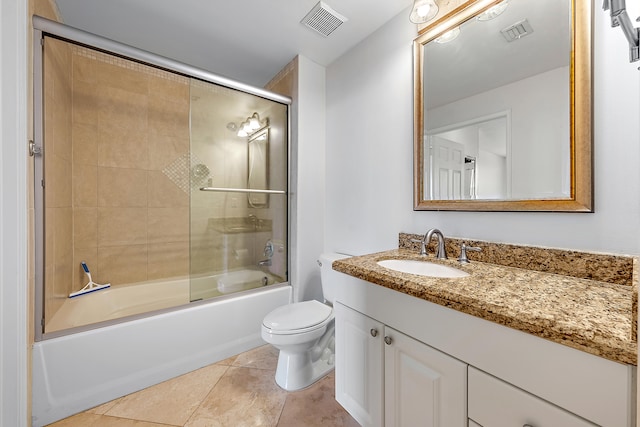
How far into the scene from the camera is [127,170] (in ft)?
6.73

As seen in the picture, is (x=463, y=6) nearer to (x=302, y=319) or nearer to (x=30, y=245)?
(x=302, y=319)

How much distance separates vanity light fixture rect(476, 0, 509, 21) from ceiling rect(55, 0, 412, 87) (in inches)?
18.2

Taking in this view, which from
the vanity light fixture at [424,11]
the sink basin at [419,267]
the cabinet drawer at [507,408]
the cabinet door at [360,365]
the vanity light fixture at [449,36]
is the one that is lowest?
the cabinet door at [360,365]

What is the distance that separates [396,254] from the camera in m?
1.32

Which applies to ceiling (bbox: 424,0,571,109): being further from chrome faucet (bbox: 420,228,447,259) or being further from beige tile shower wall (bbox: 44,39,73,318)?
beige tile shower wall (bbox: 44,39,73,318)

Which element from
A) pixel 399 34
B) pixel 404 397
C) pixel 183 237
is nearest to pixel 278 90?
pixel 399 34

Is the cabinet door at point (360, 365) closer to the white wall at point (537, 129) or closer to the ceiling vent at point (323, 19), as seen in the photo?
the white wall at point (537, 129)

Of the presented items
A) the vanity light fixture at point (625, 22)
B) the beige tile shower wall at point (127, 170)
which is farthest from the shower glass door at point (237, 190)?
the vanity light fixture at point (625, 22)

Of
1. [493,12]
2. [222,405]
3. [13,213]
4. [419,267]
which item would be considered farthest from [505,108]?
[13,213]

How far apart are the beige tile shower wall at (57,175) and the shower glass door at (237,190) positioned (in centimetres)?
73

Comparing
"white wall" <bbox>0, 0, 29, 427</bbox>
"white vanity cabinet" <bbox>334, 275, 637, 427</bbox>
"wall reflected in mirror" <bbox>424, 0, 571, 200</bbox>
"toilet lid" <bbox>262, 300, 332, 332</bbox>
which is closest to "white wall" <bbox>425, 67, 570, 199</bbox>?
"wall reflected in mirror" <bbox>424, 0, 571, 200</bbox>

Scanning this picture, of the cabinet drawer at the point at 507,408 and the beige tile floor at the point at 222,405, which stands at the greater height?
the cabinet drawer at the point at 507,408

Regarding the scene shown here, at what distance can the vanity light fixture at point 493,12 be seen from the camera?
3.70 ft

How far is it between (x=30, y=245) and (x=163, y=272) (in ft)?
3.63
